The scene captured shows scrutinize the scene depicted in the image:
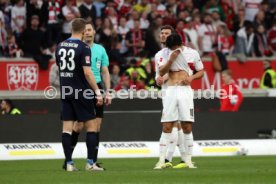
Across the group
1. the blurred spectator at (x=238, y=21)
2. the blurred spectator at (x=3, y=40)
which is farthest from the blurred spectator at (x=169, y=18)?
the blurred spectator at (x=3, y=40)

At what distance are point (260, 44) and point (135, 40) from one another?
4069 millimetres

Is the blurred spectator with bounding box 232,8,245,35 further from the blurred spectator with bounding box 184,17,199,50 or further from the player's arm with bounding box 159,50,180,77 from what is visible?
the player's arm with bounding box 159,50,180,77

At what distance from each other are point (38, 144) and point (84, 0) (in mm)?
7426

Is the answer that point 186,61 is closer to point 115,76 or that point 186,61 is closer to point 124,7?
point 115,76

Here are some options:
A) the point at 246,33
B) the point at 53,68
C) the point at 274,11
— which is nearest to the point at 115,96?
the point at 53,68

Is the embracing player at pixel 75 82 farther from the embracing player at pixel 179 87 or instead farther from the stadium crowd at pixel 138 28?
the stadium crowd at pixel 138 28

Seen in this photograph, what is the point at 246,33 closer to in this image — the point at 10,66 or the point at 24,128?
the point at 10,66

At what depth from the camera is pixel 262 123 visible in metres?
24.7

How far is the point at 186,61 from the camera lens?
1688 cm

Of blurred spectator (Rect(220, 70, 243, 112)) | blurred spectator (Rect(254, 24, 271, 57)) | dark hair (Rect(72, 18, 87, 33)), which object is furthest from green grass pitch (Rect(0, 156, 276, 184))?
blurred spectator (Rect(254, 24, 271, 57))

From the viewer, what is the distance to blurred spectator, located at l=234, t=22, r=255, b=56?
99.1 feet

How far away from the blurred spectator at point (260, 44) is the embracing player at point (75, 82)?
15002 millimetres

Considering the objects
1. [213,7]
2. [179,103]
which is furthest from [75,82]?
A: [213,7]

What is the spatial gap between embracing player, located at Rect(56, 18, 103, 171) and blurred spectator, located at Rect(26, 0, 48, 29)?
11.9 m
